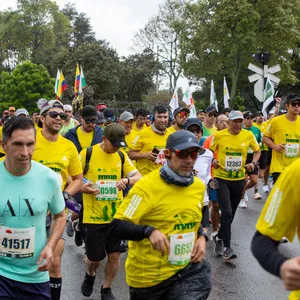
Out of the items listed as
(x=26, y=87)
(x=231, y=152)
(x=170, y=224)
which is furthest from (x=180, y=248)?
(x=26, y=87)

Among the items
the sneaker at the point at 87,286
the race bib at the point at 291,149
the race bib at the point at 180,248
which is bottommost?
the sneaker at the point at 87,286

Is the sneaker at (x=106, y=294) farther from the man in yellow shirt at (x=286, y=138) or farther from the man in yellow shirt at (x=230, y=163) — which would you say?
the man in yellow shirt at (x=286, y=138)

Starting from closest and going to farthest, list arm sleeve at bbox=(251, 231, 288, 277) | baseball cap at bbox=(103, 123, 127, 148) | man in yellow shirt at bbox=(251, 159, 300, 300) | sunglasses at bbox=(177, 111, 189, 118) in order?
arm sleeve at bbox=(251, 231, 288, 277) → man in yellow shirt at bbox=(251, 159, 300, 300) → baseball cap at bbox=(103, 123, 127, 148) → sunglasses at bbox=(177, 111, 189, 118)

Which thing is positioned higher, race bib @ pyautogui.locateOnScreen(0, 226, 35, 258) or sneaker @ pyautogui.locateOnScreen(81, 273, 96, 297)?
race bib @ pyautogui.locateOnScreen(0, 226, 35, 258)

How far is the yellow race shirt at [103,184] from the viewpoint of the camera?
5473mm

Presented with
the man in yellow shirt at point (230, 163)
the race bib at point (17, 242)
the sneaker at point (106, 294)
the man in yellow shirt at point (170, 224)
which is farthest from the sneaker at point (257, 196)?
the race bib at point (17, 242)

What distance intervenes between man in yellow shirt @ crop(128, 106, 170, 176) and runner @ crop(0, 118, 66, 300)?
3.73 meters

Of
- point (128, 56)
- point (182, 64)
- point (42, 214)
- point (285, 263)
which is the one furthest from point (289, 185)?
point (128, 56)

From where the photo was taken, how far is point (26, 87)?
42.3 metres

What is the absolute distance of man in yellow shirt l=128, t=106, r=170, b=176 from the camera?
23.5ft

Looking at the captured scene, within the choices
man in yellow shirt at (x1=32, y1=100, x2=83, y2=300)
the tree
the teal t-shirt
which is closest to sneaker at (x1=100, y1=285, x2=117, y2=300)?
man in yellow shirt at (x1=32, y1=100, x2=83, y2=300)

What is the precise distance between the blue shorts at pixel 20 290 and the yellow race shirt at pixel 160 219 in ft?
2.17

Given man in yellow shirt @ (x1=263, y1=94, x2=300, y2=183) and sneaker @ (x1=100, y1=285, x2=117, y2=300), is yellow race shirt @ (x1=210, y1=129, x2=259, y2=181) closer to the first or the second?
man in yellow shirt @ (x1=263, y1=94, x2=300, y2=183)

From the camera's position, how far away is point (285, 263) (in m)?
2.00
